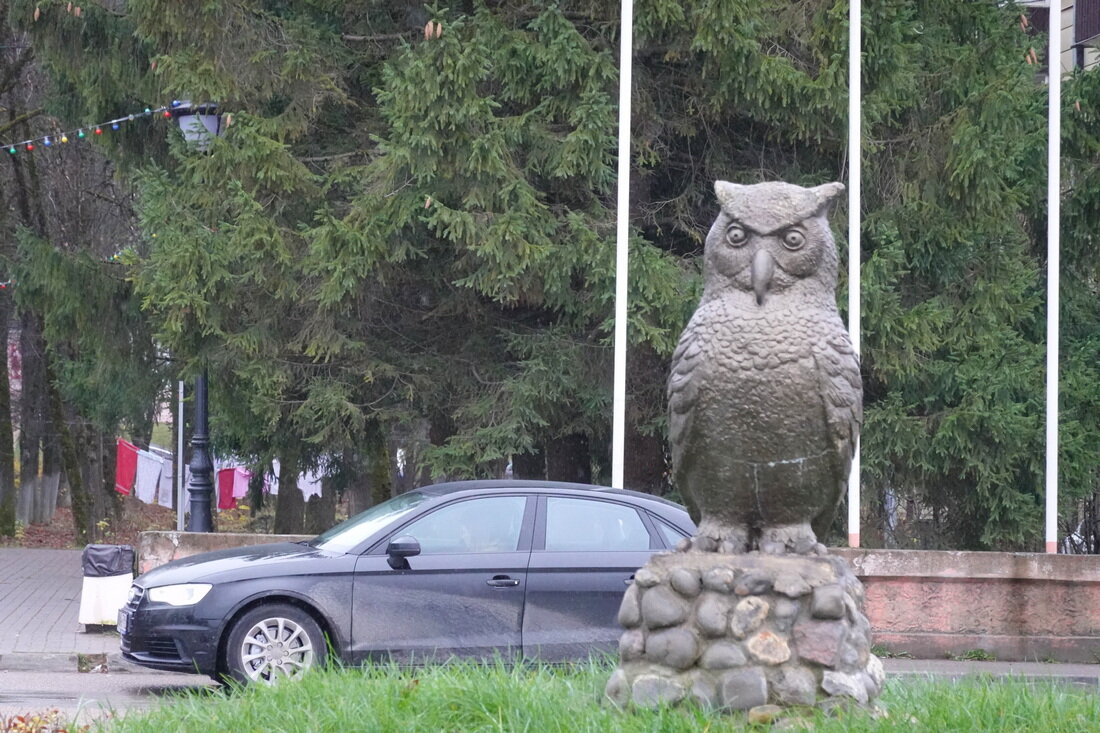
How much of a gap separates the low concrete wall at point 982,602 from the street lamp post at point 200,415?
270 centimetres

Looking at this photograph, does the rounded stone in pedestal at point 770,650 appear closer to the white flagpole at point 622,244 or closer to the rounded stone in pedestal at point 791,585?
the rounded stone in pedestal at point 791,585

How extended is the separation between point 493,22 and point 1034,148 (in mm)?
6468

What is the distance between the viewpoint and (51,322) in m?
17.3

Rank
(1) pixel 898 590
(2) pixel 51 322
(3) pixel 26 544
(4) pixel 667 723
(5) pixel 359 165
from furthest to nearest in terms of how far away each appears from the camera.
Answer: (3) pixel 26 544, (2) pixel 51 322, (5) pixel 359 165, (1) pixel 898 590, (4) pixel 667 723

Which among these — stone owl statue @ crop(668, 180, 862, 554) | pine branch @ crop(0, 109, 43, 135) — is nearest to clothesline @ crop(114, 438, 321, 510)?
pine branch @ crop(0, 109, 43, 135)

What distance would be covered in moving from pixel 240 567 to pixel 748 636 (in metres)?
4.56

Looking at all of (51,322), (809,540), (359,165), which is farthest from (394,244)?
(809,540)

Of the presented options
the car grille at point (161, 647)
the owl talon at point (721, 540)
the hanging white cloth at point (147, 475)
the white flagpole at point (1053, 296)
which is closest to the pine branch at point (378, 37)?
the white flagpole at point (1053, 296)

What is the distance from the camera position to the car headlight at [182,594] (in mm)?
9070

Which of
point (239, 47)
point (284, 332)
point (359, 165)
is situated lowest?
point (284, 332)

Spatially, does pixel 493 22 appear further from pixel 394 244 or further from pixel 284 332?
pixel 284 332

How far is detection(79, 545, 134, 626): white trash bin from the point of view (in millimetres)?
12695

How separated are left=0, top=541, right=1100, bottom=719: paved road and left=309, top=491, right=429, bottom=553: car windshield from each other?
4.21 ft

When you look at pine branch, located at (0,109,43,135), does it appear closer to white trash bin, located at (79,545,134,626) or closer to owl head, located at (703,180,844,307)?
Result: white trash bin, located at (79,545,134,626)
